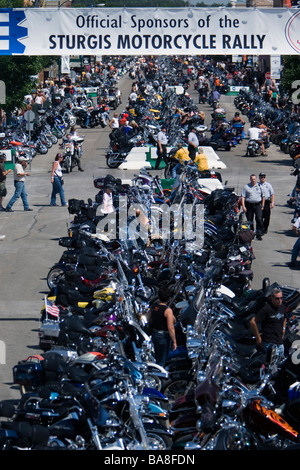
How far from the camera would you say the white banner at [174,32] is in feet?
53.2

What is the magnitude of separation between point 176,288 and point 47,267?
519cm

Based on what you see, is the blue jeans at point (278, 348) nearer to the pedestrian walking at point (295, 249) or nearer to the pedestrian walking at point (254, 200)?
the pedestrian walking at point (295, 249)

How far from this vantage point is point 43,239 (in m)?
20.9

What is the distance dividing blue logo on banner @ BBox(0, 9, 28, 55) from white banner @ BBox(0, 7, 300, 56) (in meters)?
0.36

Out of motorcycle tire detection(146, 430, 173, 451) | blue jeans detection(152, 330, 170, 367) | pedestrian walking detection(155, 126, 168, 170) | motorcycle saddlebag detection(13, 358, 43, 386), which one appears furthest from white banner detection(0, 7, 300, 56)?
pedestrian walking detection(155, 126, 168, 170)

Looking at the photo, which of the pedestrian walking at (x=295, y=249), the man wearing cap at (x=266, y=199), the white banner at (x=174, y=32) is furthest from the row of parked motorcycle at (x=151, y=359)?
the white banner at (x=174, y=32)

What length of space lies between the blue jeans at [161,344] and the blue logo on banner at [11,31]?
6.72 meters

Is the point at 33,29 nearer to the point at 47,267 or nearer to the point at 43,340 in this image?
the point at 47,267

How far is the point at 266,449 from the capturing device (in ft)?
26.7

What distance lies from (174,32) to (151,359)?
7.51 metres

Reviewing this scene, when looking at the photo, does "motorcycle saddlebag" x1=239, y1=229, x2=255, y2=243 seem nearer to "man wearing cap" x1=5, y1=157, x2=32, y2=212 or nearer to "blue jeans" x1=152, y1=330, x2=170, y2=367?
"blue jeans" x1=152, y1=330, x2=170, y2=367

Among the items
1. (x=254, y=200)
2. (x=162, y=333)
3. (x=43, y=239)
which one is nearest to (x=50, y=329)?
(x=162, y=333)

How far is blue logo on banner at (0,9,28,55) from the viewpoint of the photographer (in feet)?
52.2

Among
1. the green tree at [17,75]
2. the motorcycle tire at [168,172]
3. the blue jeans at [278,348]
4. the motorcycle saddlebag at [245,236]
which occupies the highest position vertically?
the green tree at [17,75]
